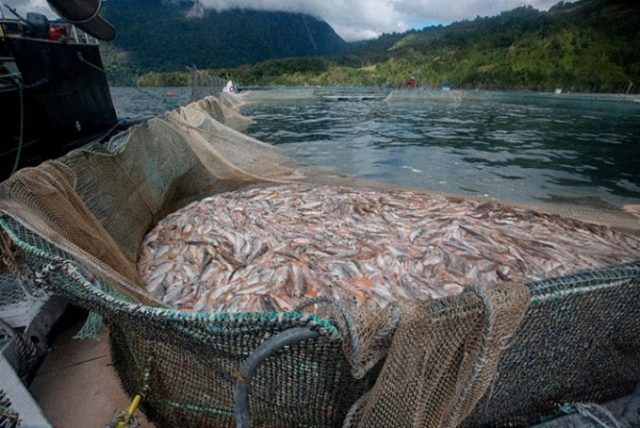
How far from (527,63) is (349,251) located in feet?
295

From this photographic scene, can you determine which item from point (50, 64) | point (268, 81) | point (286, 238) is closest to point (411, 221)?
point (286, 238)

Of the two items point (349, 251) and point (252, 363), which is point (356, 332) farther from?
point (349, 251)

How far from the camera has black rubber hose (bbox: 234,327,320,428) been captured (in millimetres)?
1410

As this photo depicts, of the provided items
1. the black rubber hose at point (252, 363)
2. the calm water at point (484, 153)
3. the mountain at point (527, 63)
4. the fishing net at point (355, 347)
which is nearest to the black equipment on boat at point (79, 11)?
the fishing net at point (355, 347)

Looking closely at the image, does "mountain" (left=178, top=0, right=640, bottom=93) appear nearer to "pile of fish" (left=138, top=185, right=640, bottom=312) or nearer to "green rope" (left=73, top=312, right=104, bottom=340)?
"pile of fish" (left=138, top=185, right=640, bottom=312)

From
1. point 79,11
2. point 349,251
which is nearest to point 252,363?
point 349,251

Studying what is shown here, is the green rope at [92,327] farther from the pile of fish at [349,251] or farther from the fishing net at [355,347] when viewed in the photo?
the pile of fish at [349,251]

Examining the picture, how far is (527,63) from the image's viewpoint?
7269 cm

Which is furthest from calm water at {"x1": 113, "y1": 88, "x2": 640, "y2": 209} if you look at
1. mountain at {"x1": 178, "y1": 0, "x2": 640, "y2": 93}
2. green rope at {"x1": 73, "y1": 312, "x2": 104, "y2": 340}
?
mountain at {"x1": 178, "y1": 0, "x2": 640, "y2": 93}

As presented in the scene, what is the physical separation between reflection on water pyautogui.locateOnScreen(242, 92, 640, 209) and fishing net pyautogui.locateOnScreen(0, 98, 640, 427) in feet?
26.1

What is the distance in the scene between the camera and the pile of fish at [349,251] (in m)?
3.93

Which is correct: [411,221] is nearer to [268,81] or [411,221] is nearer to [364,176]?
[364,176]

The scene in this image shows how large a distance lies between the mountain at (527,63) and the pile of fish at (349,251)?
7369 cm

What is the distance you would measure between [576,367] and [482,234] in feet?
9.43
